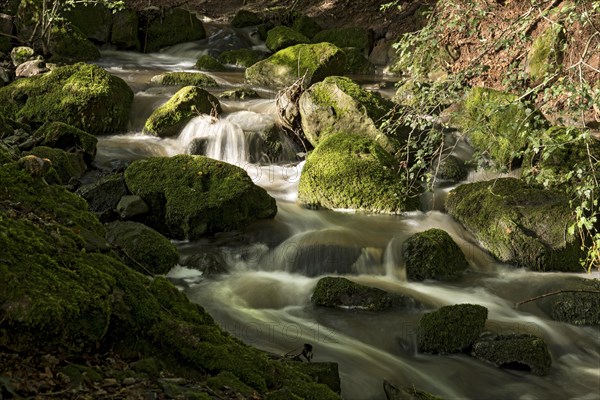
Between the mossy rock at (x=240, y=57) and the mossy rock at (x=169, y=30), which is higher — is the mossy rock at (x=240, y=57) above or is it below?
below

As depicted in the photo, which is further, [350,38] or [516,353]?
[350,38]

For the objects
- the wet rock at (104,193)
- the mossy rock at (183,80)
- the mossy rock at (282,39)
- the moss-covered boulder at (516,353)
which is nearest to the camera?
the moss-covered boulder at (516,353)

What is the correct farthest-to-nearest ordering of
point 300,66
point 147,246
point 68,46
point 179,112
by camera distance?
point 68,46
point 300,66
point 179,112
point 147,246

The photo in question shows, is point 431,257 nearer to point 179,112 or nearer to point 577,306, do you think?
point 577,306

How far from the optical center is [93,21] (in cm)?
2014

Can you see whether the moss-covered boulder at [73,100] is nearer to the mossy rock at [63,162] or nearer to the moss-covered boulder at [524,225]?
the mossy rock at [63,162]

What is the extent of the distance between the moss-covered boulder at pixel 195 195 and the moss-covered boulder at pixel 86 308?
159 inches

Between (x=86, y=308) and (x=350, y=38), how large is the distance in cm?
2132

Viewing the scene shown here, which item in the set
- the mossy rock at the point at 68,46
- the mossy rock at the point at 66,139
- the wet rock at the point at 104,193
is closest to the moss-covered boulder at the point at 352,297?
the wet rock at the point at 104,193

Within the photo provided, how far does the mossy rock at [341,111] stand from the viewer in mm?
11047

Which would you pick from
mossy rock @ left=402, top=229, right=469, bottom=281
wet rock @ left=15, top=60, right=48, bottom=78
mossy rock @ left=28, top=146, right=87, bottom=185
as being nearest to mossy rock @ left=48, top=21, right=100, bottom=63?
wet rock @ left=15, top=60, right=48, bottom=78

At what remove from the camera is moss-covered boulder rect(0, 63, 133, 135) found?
11461 mm

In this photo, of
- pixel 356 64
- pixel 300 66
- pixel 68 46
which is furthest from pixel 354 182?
pixel 68 46

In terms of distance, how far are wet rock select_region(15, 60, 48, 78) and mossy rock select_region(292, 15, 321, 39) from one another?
12414 mm
